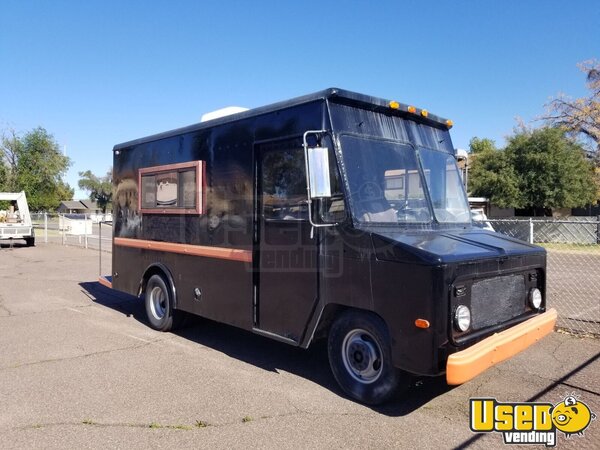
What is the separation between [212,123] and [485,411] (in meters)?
4.03

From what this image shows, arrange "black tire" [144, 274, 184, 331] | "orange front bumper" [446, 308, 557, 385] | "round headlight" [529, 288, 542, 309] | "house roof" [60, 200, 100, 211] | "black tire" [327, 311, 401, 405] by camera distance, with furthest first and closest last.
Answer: "house roof" [60, 200, 100, 211], "black tire" [144, 274, 184, 331], "round headlight" [529, 288, 542, 309], "black tire" [327, 311, 401, 405], "orange front bumper" [446, 308, 557, 385]

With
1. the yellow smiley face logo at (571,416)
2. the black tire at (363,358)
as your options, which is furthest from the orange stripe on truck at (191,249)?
the yellow smiley face logo at (571,416)

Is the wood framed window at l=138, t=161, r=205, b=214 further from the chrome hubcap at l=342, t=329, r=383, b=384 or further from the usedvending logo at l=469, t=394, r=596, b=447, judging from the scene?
the usedvending logo at l=469, t=394, r=596, b=447

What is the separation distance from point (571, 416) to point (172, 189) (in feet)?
16.2

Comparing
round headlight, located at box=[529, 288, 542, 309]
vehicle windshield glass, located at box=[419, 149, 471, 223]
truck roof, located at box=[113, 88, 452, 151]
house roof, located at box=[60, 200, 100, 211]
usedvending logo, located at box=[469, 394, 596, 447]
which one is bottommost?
usedvending logo, located at box=[469, 394, 596, 447]

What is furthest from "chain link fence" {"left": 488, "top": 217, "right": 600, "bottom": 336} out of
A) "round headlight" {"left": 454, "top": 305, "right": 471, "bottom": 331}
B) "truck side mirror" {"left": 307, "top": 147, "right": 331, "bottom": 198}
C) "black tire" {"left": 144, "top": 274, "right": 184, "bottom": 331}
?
"black tire" {"left": 144, "top": 274, "right": 184, "bottom": 331}

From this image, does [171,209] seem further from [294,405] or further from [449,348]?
[449,348]

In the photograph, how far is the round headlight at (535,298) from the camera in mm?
4453

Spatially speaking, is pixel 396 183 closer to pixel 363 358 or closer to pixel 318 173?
pixel 318 173

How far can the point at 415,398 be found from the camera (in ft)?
13.8

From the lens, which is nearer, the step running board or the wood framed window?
the step running board

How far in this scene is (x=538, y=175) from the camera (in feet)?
84.4

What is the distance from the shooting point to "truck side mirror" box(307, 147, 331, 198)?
3.92 meters

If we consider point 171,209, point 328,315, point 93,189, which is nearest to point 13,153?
point 171,209
